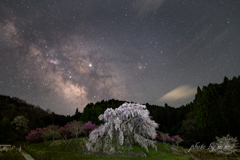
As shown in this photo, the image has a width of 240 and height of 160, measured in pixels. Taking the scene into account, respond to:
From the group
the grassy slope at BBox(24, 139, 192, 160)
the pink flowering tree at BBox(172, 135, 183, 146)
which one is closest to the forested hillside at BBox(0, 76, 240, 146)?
the pink flowering tree at BBox(172, 135, 183, 146)

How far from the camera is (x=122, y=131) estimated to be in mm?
28266

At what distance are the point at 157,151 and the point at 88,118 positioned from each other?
40.7m

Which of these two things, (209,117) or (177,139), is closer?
(209,117)

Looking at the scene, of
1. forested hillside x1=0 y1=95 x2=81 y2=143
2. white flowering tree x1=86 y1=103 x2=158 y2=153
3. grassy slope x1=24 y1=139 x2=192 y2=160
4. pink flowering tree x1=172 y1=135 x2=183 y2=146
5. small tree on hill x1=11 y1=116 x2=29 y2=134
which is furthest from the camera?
small tree on hill x1=11 y1=116 x2=29 y2=134

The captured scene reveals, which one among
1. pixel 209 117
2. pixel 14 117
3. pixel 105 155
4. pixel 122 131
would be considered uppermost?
pixel 14 117

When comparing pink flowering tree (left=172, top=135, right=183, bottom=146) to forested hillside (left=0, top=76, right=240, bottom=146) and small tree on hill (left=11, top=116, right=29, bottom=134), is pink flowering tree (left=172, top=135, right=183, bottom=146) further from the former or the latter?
small tree on hill (left=11, top=116, right=29, bottom=134)

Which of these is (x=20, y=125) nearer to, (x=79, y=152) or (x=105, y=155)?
(x=79, y=152)

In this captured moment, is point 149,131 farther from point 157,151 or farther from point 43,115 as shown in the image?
point 43,115

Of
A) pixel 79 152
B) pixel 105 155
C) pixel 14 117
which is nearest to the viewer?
pixel 105 155

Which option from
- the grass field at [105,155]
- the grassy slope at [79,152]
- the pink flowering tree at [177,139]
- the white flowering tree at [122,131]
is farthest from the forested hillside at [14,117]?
the pink flowering tree at [177,139]

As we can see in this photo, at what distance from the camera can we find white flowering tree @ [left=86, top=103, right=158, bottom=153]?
27594mm

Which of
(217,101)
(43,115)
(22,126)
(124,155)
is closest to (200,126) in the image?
(217,101)

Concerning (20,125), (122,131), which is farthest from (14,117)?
(122,131)

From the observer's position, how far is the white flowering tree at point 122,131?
27.6 meters
